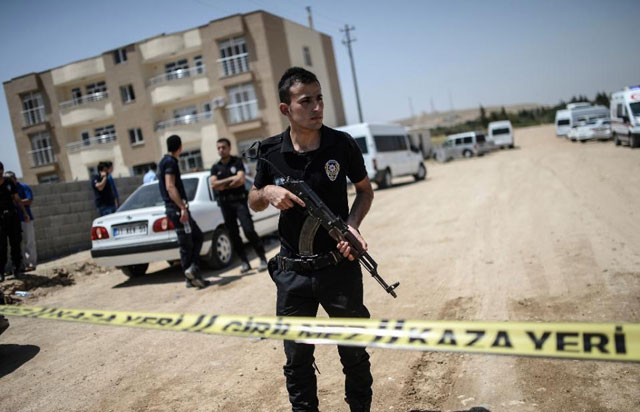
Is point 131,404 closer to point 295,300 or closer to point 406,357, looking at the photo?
point 295,300

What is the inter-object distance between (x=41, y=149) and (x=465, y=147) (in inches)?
1449

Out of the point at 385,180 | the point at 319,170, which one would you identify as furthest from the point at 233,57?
the point at 319,170

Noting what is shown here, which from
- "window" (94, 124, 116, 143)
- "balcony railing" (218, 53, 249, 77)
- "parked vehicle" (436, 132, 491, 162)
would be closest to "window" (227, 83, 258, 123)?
"balcony railing" (218, 53, 249, 77)

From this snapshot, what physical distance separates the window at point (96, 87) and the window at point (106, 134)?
2986 millimetres

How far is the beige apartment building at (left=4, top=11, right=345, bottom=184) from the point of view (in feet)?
A: 117

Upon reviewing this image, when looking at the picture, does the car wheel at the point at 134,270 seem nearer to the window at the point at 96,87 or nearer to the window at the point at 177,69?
the window at the point at 177,69

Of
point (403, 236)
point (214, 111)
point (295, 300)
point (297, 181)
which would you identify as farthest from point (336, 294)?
point (214, 111)

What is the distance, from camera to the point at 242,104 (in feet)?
119

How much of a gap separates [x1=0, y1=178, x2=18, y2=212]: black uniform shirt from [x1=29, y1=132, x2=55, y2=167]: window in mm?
40343

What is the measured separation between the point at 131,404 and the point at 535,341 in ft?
9.64

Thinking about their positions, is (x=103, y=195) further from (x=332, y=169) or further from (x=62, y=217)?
(x=332, y=169)

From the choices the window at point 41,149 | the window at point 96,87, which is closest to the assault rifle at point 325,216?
the window at point 96,87

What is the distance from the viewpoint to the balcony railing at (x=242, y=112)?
3597 cm

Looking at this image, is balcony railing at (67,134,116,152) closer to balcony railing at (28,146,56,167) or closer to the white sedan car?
balcony railing at (28,146,56,167)
